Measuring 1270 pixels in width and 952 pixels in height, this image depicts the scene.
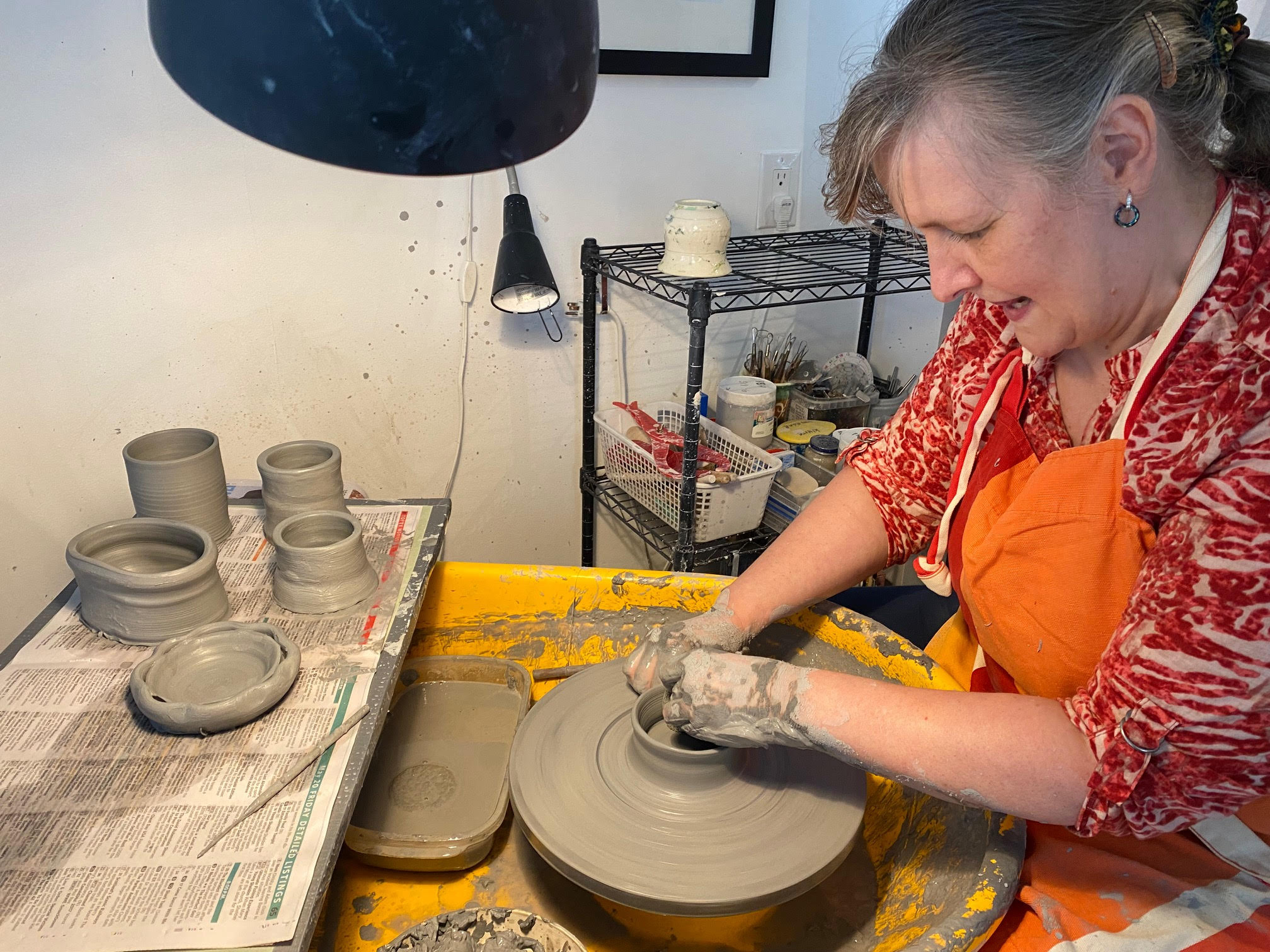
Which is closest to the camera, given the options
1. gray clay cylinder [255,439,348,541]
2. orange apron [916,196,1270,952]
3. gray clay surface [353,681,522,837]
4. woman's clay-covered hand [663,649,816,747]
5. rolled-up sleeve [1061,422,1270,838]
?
rolled-up sleeve [1061,422,1270,838]

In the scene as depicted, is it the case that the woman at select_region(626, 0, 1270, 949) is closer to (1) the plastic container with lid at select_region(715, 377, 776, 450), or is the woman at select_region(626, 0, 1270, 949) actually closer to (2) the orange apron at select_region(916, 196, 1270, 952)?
(2) the orange apron at select_region(916, 196, 1270, 952)

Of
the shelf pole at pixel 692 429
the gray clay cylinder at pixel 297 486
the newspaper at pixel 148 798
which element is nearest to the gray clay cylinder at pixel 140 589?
the newspaper at pixel 148 798

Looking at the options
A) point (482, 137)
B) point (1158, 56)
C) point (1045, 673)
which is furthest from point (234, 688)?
point (1158, 56)

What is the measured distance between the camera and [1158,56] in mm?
759

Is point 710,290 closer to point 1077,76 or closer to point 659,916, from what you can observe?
point 1077,76

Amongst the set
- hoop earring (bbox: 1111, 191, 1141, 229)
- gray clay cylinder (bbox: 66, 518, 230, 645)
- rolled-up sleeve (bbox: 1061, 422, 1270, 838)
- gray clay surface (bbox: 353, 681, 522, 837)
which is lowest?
gray clay surface (bbox: 353, 681, 522, 837)

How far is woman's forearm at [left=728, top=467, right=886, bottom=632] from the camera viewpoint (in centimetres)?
124

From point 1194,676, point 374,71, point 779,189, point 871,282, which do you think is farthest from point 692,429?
point 374,71

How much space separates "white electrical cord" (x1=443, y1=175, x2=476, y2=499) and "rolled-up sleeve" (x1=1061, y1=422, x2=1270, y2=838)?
128 cm

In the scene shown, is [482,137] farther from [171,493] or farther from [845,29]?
[845,29]

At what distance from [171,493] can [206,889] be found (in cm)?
66

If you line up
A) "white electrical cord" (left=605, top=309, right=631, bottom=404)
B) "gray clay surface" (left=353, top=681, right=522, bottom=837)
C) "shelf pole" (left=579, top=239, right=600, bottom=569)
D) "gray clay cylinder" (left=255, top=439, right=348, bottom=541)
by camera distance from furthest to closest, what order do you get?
"white electrical cord" (left=605, top=309, right=631, bottom=404)
"shelf pole" (left=579, top=239, right=600, bottom=569)
"gray clay cylinder" (left=255, top=439, right=348, bottom=541)
"gray clay surface" (left=353, top=681, right=522, bottom=837)

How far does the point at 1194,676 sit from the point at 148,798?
1.02m

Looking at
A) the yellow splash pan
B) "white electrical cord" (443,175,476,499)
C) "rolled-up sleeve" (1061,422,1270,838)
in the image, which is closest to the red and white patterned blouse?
"rolled-up sleeve" (1061,422,1270,838)
